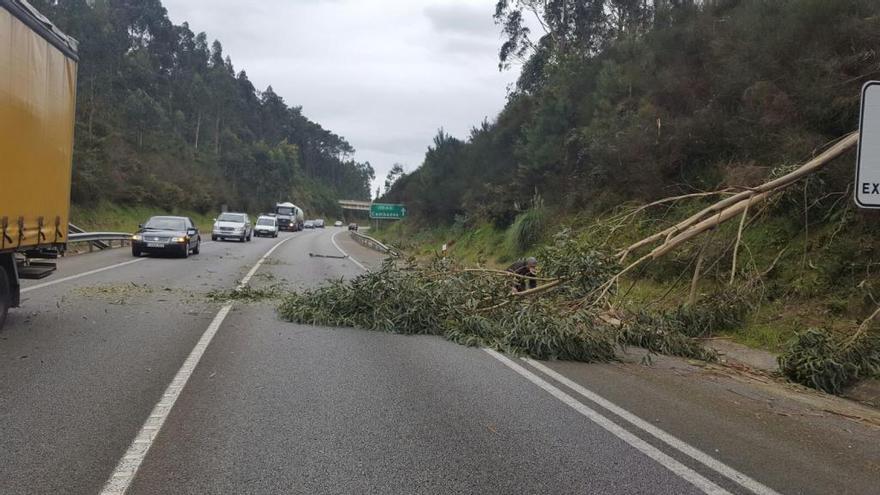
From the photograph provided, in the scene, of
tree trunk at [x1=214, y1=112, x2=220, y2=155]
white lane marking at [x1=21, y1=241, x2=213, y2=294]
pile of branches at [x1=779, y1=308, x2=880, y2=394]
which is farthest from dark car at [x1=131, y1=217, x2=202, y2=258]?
tree trunk at [x1=214, y1=112, x2=220, y2=155]

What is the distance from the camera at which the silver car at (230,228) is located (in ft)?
121

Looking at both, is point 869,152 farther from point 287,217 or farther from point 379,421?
point 287,217

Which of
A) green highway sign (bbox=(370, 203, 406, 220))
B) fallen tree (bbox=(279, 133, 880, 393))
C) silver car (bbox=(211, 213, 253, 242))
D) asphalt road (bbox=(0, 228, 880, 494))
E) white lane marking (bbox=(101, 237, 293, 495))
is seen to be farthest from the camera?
green highway sign (bbox=(370, 203, 406, 220))

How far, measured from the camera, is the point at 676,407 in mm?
6293

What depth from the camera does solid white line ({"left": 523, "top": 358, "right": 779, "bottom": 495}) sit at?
14.3 feet

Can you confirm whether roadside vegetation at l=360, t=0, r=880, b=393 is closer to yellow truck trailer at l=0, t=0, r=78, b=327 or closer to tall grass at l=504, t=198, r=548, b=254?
tall grass at l=504, t=198, r=548, b=254

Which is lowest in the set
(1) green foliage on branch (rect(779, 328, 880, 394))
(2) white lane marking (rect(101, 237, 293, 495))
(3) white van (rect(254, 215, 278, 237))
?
(3) white van (rect(254, 215, 278, 237))

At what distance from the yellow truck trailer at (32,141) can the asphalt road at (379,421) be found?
1.03 m

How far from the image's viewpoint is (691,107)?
17.6 meters

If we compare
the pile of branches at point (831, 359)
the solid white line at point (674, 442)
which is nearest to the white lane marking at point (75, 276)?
the solid white line at point (674, 442)

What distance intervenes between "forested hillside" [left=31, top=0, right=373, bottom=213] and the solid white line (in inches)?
1617

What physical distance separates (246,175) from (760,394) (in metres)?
89.8

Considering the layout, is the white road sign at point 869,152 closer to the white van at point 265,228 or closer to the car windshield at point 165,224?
the car windshield at point 165,224

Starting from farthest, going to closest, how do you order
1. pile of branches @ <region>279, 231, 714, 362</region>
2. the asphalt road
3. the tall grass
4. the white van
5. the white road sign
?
the white van → the tall grass → pile of branches @ <region>279, 231, 714, 362</region> → the white road sign → the asphalt road
